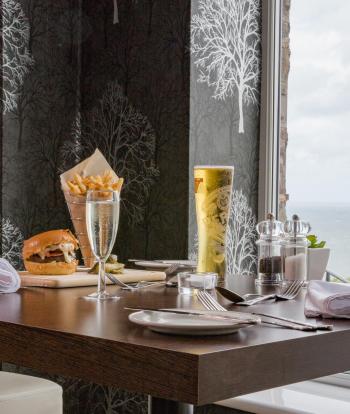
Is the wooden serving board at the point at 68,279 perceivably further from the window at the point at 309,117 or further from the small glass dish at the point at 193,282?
the window at the point at 309,117

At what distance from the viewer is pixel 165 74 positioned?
307 cm

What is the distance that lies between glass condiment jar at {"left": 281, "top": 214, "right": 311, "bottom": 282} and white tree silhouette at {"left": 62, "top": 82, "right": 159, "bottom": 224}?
4.60 feet

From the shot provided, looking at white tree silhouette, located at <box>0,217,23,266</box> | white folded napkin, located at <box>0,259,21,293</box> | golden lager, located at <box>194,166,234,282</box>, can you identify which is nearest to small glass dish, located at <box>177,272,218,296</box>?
golden lager, located at <box>194,166,234,282</box>

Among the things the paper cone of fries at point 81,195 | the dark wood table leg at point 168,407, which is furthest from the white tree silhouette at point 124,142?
the dark wood table leg at point 168,407

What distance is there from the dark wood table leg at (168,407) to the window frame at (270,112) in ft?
5.54

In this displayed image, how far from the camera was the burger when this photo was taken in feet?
5.68

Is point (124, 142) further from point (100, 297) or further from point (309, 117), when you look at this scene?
point (100, 297)

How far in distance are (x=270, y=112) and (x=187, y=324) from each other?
227 centimetres

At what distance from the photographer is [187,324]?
0.97 meters

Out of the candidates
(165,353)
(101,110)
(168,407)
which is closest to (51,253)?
(168,407)

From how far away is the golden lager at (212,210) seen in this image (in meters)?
1.71

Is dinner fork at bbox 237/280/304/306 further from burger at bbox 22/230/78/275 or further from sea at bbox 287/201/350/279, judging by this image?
sea at bbox 287/201/350/279

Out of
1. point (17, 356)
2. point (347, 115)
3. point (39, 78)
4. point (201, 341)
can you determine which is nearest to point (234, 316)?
point (201, 341)

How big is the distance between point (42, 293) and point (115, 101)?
6.16 ft
